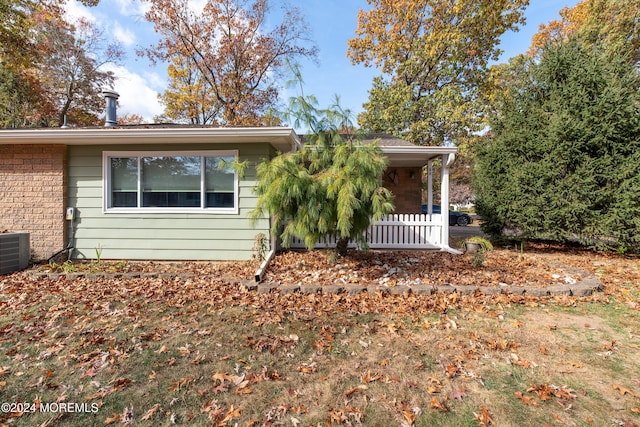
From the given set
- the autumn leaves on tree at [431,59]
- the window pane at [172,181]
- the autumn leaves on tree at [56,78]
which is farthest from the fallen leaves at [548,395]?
the autumn leaves on tree at [56,78]

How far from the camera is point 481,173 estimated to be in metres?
8.19

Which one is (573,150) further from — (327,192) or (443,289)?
(327,192)

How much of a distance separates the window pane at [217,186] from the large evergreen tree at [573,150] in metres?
7.05

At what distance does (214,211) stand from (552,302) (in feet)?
19.5

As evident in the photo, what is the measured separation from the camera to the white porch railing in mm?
6801

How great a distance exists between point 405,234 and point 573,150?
4293 mm

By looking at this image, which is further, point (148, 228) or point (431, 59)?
point (431, 59)

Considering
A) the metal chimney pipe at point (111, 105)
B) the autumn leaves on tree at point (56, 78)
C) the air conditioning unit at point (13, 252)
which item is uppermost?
the autumn leaves on tree at point (56, 78)

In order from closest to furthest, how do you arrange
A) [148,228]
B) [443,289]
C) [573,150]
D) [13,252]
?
[443,289] < [13,252] < [148,228] < [573,150]

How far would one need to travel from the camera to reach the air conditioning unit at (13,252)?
5.08 meters

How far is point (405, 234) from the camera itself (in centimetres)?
682

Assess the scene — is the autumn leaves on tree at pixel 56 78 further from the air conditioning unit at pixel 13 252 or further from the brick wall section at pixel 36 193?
the air conditioning unit at pixel 13 252

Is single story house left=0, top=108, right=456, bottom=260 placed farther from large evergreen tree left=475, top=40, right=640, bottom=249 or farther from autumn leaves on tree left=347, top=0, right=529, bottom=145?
autumn leaves on tree left=347, top=0, right=529, bottom=145

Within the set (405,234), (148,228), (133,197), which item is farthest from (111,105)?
(405,234)
